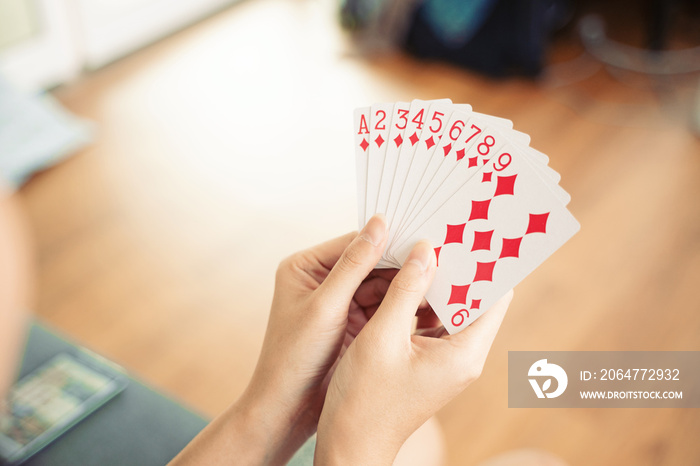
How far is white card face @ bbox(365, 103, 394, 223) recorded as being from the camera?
1137 mm

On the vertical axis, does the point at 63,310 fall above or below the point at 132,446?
below

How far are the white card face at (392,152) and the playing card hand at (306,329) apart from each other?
0.09m

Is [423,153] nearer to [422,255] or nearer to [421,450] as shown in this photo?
[422,255]

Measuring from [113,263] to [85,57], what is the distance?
62.4 inches

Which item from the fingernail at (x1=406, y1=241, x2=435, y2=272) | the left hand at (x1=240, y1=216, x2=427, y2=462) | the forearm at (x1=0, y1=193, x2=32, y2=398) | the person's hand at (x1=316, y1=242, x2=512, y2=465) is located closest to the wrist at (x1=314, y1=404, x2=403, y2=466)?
the person's hand at (x1=316, y1=242, x2=512, y2=465)

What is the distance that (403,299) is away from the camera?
96 centimetres

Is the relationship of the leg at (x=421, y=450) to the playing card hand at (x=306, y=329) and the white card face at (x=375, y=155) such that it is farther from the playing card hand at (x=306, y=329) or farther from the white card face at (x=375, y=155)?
the white card face at (x=375, y=155)

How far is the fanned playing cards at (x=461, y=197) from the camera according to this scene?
1038 millimetres

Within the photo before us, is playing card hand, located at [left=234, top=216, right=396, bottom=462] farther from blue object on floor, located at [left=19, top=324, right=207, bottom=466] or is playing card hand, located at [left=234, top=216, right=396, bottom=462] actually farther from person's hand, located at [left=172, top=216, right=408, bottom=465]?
blue object on floor, located at [left=19, top=324, right=207, bottom=466]

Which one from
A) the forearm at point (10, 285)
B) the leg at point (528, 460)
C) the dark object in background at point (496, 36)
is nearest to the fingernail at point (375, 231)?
the leg at point (528, 460)

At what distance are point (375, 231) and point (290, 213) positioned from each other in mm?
1771

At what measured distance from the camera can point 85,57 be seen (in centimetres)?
358

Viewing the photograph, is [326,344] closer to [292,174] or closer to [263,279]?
[263,279]

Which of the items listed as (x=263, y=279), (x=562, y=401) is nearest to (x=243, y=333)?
(x=263, y=279)
